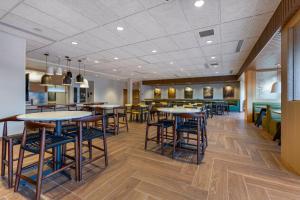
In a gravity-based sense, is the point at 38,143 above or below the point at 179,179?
above

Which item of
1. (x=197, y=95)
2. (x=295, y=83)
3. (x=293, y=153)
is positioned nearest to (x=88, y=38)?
(x=295, y=83)

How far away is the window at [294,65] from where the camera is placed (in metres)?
2.13

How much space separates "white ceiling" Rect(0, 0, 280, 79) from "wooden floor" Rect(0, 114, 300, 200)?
2.58 meters

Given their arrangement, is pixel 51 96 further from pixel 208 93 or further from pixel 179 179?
pixel 208 93

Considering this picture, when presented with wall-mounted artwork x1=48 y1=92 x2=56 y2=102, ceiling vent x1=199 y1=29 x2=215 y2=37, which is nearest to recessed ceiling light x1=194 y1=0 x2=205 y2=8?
ceiling vent x1=199 y1=29 x2=215 y2=37

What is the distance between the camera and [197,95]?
40.2ft

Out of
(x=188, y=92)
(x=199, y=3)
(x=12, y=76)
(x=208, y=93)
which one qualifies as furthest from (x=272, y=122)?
(x=188, y=92)

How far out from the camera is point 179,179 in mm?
1851

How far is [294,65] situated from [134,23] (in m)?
2.83

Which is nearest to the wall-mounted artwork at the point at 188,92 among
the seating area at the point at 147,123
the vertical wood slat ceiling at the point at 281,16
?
the seating area at the point at 147,123

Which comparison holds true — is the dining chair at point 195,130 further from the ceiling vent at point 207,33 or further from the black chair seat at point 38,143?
the ceiling vent at point 207,33

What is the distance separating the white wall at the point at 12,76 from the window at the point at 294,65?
5.67m

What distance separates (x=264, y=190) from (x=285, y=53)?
2.02m

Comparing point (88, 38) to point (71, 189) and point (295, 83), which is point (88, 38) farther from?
point (295, 83)
